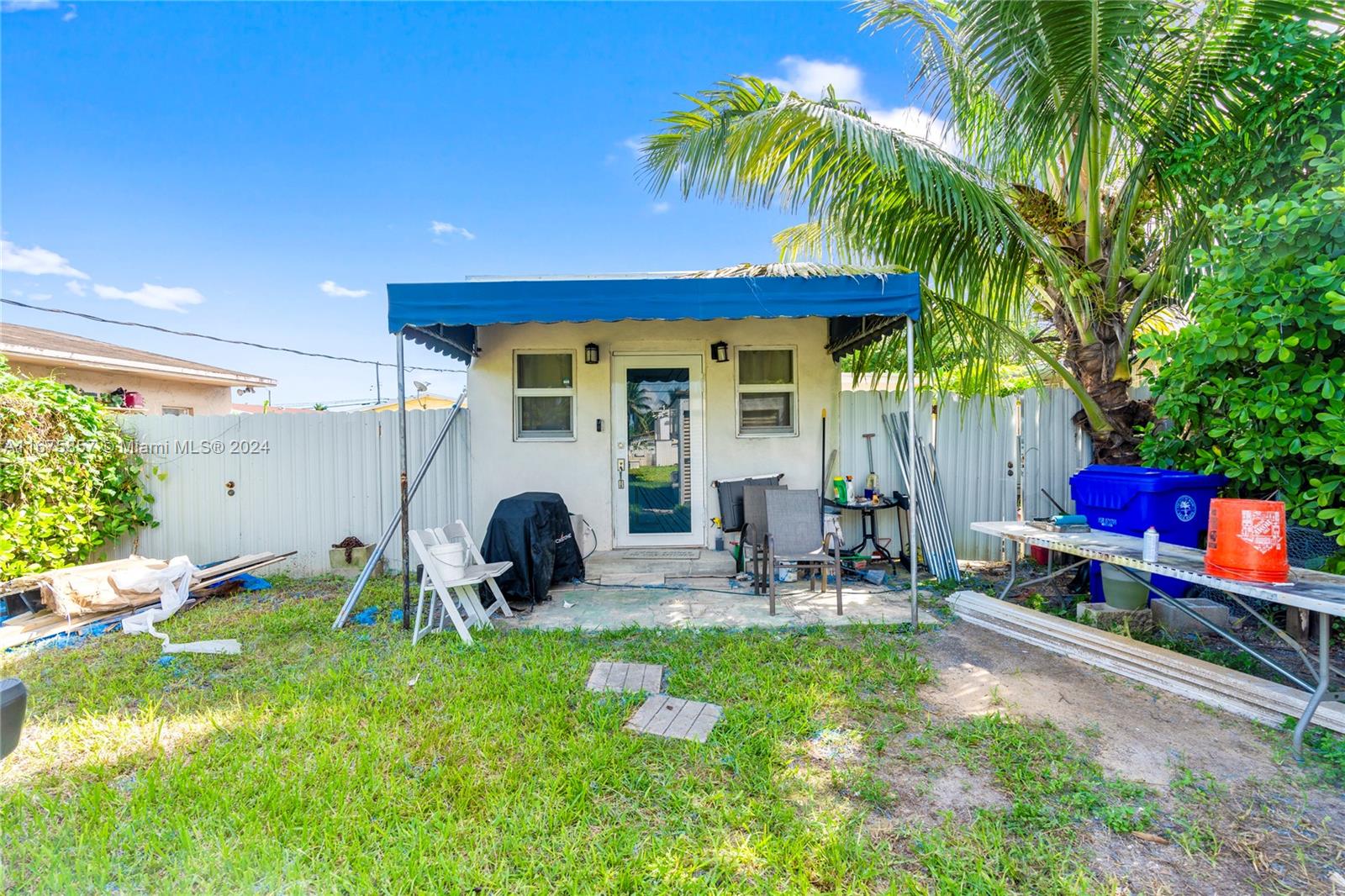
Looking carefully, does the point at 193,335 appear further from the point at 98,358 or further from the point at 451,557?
the point at 451,557

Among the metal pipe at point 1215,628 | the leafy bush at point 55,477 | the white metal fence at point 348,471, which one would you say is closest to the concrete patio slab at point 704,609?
the metal pipe at point 1215,628

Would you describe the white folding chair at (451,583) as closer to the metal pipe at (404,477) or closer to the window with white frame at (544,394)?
the metal pipe at (404,477)

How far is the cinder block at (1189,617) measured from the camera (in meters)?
3.59

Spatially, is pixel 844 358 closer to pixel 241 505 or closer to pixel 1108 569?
pixel 1108 569

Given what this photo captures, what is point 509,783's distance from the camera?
7.26 feet

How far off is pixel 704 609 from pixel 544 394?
3106mm

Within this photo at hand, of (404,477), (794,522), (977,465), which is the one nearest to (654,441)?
(794,522)

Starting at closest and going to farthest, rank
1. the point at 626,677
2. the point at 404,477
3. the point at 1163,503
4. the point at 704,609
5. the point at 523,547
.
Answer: the point at 626,677 < the point at 1163,503 < the point at 404,477 < the point at 704,609 < the point at 523,547

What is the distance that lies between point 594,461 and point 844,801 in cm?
444

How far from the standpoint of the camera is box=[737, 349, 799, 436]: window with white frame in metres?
6.12

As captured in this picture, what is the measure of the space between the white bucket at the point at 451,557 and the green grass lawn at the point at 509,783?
0.69 metres

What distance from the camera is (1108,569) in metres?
4.06

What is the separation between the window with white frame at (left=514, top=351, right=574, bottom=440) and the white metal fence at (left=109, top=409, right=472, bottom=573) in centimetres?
83

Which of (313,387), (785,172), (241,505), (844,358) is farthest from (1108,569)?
(313,387)
